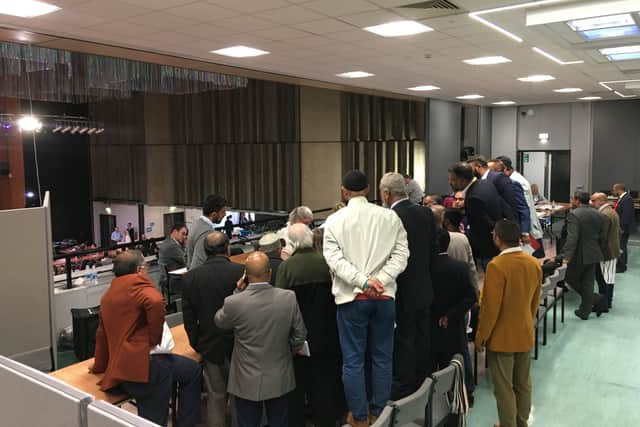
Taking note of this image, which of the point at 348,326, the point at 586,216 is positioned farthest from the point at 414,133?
the point at 348,326

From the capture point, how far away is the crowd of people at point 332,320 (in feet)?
9.80

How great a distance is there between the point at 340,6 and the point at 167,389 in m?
3.11

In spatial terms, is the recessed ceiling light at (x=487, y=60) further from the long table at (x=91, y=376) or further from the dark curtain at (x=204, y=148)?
the long table at (x=91, y=376)

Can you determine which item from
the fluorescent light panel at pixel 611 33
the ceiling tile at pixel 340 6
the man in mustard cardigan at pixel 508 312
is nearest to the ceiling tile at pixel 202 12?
the ceiling tile at pixel 340 6

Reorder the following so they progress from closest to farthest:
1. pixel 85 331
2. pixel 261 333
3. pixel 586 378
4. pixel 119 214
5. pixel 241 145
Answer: pixel 261 333 < pixel 586 378 < pixel 85 331 < pixel 241 145 < pixel 119 214

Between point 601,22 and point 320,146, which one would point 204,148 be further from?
point 601,22

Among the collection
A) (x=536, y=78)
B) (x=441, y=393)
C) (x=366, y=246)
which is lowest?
(x=441, y=393)

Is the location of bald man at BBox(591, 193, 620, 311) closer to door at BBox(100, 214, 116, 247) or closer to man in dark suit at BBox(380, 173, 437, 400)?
man in dark suit at BBox(380, 173, 437, 400)

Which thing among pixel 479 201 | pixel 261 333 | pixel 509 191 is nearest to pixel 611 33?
pixel 509 191

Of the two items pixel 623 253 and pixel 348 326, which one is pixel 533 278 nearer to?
pixel 348 326

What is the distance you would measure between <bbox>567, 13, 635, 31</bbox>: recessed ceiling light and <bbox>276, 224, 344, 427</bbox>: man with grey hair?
3196 mm

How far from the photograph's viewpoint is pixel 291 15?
4.46 metres

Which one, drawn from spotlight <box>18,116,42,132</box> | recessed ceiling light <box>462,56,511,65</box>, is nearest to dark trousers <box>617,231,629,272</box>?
recessed ceiling light <box>462,56,511,65</box>

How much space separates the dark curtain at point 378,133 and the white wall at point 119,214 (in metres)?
6.75
